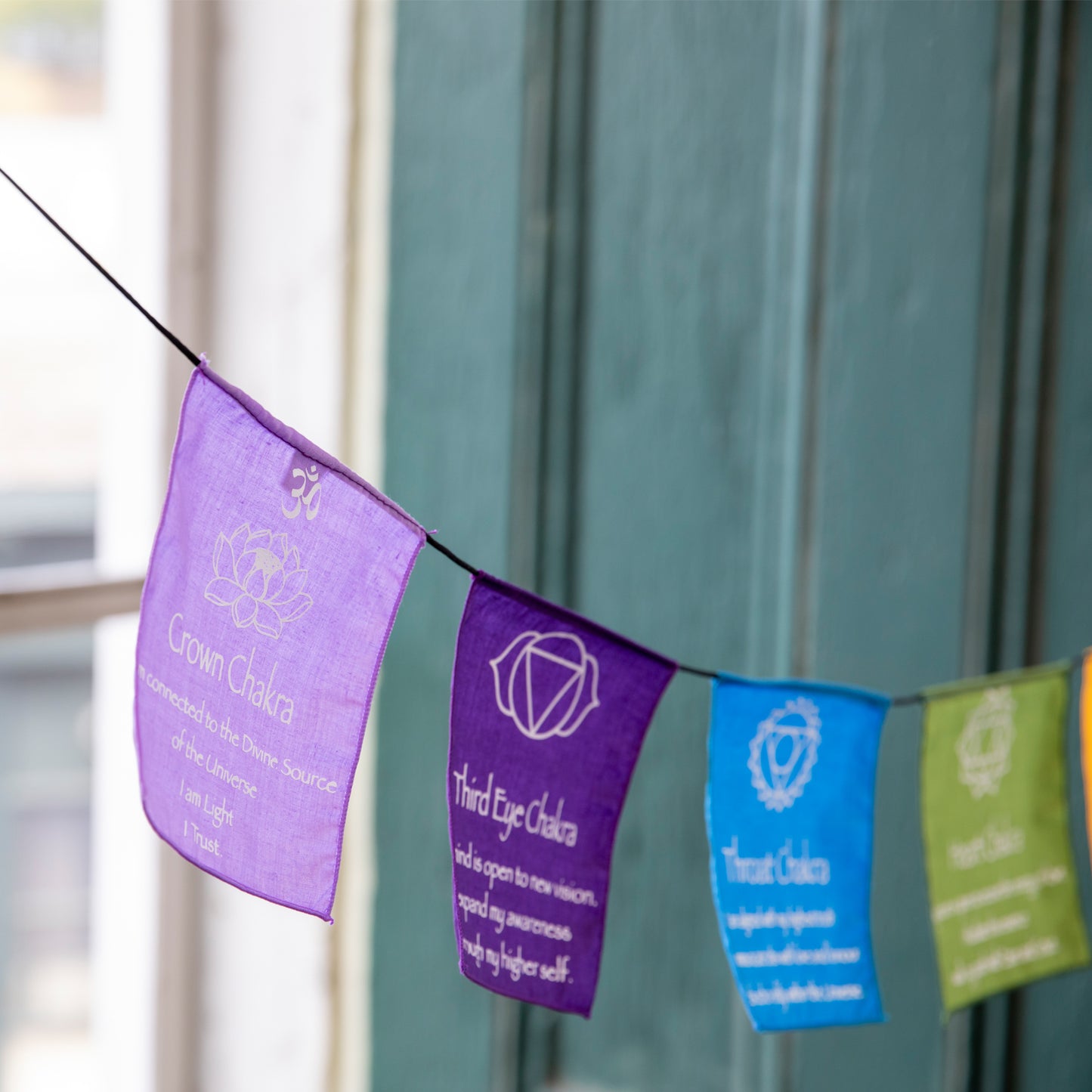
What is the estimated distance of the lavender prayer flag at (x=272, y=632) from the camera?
0.77m

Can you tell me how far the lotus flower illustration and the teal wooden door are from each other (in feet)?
1.42

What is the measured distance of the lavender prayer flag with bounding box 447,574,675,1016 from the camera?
33.1 inches

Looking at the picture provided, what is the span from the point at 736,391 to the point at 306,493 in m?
0.54

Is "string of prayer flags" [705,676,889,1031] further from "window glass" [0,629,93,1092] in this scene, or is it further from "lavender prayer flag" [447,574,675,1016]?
"window glass" [0,629,93,1092]

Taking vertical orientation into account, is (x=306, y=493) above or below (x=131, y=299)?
below

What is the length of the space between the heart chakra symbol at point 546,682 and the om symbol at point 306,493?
16 centimetres

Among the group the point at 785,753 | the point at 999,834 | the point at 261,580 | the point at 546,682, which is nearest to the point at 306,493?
the point at 261,580

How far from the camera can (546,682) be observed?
85cm

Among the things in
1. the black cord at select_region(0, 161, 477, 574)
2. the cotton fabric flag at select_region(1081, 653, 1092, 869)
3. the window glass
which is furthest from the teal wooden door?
the black cord at select_region(0, 161, 477, 574)

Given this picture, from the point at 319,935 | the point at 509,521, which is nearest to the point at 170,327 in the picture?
the point at 509,521

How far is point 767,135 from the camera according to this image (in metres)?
1.17

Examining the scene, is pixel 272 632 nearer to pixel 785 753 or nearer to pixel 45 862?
pixel 785 753

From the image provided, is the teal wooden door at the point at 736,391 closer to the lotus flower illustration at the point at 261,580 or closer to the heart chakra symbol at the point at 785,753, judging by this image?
the heart chakra symbol at the point at 785,753

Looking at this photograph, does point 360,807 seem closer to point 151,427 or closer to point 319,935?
point 319,935
